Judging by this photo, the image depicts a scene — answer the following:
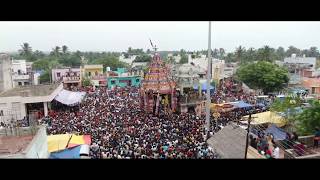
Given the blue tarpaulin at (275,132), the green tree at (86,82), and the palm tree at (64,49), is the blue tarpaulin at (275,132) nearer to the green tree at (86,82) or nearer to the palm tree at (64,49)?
the green tree at (86,82)

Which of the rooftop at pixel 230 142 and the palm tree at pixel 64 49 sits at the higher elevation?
the palm tree at pixel 64 49

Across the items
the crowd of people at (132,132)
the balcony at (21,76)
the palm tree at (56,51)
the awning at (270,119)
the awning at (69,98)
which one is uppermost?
the palm tree at (56,51)

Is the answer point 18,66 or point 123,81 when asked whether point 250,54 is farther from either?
point 18,66

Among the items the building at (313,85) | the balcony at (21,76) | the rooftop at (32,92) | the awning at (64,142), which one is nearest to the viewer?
the awning at (64,142)

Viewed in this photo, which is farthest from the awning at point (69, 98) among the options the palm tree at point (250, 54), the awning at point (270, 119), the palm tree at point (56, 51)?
the palm tree at point (56, 51)

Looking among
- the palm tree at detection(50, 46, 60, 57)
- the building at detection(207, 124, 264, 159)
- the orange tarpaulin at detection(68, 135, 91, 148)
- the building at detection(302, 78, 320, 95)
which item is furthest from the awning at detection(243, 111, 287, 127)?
the palm tree at detection(50, 46, 60, 57)

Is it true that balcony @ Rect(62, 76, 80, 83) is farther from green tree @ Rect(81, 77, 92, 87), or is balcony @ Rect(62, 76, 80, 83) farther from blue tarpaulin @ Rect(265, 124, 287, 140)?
blue tarpaulin @ Rect(265, 124, 287, 140)
